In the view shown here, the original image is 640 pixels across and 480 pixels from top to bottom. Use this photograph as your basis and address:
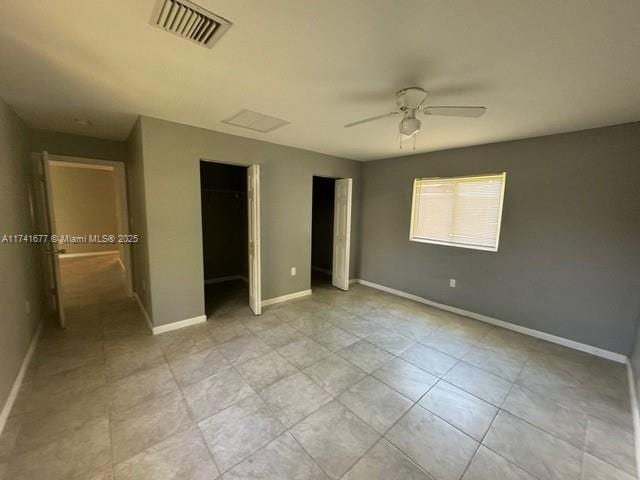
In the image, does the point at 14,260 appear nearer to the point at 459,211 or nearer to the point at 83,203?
the point at 459,211

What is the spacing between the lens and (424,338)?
3.13 metres

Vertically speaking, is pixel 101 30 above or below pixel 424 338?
above

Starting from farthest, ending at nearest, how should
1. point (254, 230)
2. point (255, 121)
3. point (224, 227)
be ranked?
point (224, 227) < point (254, 230) < point (255, 121)

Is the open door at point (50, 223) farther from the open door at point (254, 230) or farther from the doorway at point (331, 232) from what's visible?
the doorway at point (331, 232)

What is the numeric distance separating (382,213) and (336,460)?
154 inches

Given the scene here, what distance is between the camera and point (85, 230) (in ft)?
24.4

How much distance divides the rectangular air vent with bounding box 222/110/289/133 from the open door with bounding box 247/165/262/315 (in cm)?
51

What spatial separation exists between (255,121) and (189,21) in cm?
150

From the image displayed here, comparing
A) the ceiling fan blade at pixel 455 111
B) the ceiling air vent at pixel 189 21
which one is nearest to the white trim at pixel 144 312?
the ceiling air vent at pixel 189 21

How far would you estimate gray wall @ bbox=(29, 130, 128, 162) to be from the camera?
11.0 ft

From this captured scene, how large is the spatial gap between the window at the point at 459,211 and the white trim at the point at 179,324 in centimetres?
351

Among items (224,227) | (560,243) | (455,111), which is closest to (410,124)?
(455,111)

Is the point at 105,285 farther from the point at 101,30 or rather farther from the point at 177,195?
the point at 101,30

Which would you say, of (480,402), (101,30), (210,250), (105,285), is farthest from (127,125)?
(480,402)
